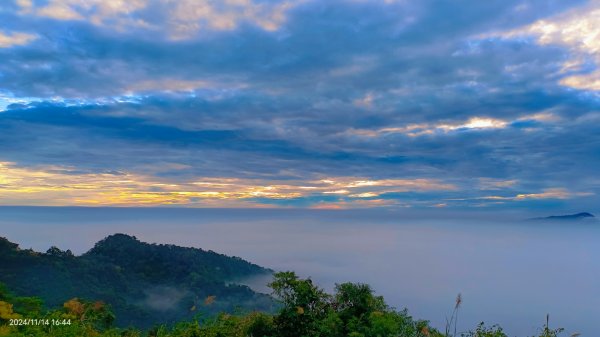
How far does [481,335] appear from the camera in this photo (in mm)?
12648

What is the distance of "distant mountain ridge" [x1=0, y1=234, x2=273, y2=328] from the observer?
66375 mm

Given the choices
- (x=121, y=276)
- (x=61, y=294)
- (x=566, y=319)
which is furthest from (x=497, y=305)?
(x=61, y=294)

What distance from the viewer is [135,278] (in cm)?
9012

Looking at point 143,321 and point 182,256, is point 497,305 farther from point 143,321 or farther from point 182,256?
point 143,321

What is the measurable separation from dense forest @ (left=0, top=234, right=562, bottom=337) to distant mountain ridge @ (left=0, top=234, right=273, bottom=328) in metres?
0.22

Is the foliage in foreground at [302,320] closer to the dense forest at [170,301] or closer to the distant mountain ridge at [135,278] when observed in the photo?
the dense forest at [170,301]

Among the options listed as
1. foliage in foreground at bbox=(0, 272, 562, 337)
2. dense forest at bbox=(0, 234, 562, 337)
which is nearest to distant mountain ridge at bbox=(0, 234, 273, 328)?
dense forest at bbox=(0, 234, 562, 337)

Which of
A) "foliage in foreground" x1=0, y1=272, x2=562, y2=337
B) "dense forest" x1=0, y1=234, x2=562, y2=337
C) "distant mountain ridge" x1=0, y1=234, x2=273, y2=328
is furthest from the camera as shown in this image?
"distant mountain ridge" x1=0, y1=234, x2=273, y2=328

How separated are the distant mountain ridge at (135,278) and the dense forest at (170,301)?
8.6 inches

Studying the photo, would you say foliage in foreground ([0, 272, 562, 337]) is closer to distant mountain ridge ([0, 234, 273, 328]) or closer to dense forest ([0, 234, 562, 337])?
dense forest ([0, 234, 562, 337])

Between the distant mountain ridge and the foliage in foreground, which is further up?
the foliage in foreground

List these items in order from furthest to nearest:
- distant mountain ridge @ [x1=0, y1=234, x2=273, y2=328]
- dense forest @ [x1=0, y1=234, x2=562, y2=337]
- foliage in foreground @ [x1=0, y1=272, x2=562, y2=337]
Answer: distant mountain ridge @ [x1=0, y1=234, x2=273, y2=328] < dense forest @ [x1=0, y1=234, x2=562, y2=337] < foliage in foreground @ [x1=0, y1=272, x2=562, y2=337]

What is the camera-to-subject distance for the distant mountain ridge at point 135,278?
66.4 meters

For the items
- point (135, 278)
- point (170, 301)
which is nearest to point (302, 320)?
point (170, 301)
